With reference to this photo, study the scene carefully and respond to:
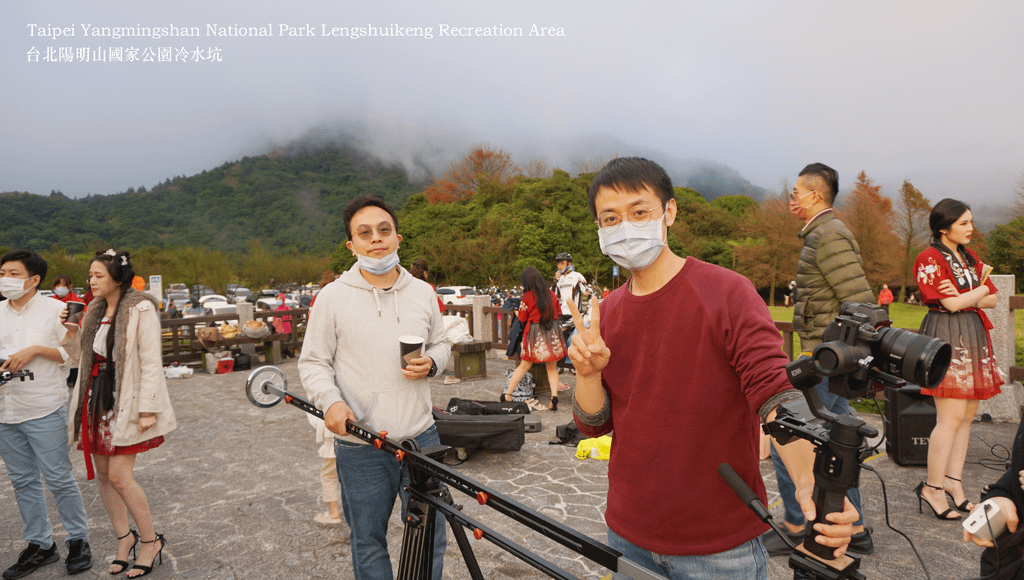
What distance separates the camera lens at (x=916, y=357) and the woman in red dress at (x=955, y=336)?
3.47 metres

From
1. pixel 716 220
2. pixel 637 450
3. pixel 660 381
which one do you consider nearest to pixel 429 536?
pixel 637 450

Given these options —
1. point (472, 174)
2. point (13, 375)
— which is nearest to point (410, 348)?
point (13, 375)

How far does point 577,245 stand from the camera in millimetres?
37219

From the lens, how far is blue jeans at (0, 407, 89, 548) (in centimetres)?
352

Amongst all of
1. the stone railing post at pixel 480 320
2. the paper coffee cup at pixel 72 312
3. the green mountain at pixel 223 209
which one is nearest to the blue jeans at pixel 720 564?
the paper coffee cup at pixel 72 312

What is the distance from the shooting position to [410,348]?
2434 millimetres

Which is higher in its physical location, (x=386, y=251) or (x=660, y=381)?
(x=386, y=251)

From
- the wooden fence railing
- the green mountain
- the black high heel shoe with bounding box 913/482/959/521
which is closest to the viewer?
the black high heel shoe with bounding box 913/482/959/521

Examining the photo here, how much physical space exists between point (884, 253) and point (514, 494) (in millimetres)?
31337

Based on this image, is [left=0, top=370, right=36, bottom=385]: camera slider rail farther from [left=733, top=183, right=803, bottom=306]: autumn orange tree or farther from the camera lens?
[left=733, top=183, right=803, bottom=306]: autumn orange tree

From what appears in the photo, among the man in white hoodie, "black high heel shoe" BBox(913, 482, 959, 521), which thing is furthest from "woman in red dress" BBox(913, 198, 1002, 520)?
the man in white hoodie

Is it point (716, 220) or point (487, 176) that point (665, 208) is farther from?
point (487, 176)

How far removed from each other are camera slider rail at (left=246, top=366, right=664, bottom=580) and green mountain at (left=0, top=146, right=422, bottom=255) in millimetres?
52288

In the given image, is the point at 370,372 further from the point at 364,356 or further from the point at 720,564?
the point at 720,564
